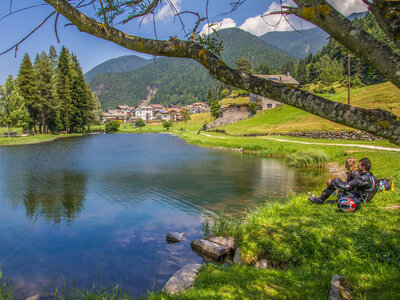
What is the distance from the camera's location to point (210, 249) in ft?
24.3

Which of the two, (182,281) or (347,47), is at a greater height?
(347,47)

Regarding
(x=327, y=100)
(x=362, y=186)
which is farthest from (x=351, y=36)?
(x=362, y=186)

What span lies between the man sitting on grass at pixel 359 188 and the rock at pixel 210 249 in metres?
3.56

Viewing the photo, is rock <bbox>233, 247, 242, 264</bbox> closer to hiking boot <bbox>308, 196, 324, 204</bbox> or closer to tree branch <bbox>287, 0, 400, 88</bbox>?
hiking boot <bbox>308, 196, 324, 204</bbox>

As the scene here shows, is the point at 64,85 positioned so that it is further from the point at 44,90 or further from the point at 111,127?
the point at 111,127

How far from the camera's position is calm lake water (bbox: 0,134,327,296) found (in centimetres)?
728

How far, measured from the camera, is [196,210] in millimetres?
12414

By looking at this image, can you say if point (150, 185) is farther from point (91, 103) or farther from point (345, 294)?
point (91, 103)

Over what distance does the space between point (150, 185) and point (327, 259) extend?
13809mm

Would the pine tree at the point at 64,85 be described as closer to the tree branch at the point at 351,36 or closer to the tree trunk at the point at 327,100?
the tree trunk at the point at 327,100

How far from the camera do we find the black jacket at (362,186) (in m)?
7.95

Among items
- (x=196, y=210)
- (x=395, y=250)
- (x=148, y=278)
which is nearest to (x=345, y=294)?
(x=395, y=250)

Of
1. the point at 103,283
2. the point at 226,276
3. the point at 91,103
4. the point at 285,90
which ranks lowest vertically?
the point at 103,283

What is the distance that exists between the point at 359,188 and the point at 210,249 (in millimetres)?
4782
